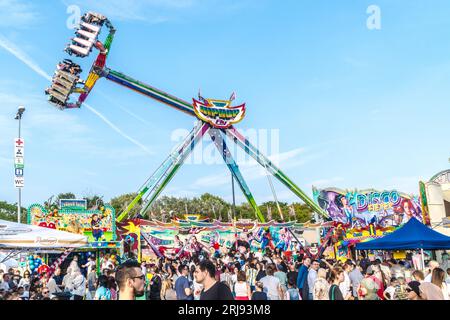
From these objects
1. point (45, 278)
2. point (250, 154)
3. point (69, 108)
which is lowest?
point (45, 278)

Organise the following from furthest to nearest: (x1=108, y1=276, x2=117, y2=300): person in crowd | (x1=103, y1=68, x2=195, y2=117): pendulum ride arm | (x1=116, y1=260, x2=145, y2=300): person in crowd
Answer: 1. (x1=103, y1=68, x2=195, y2=117): pendulum ride arm
2. (x1=108, y1=276, x2=117, y2=300): person in crowd
3. (x1=116, y1=260, x2=145, y2=300): person in crowd

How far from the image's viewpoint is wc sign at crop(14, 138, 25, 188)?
23.7 m

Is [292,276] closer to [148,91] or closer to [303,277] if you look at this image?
[303,277]

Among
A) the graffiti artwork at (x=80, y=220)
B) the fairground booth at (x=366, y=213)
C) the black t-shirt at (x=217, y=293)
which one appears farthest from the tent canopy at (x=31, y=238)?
the fairground booth at (x=366, y=213)

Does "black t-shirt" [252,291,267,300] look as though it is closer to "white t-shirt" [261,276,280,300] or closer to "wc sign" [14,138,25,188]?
"white t-shirt" [261,276,280,300]

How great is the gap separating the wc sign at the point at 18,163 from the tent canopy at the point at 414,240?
1708cm

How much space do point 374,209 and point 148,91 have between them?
18247 millimetres

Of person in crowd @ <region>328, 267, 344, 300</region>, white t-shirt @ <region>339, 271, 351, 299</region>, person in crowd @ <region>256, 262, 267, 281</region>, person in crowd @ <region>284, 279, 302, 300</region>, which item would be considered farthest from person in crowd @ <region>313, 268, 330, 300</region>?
person in crowd @ <region>256, 262, 267, 281</region>

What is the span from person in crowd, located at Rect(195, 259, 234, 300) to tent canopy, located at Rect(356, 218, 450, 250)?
9.54m

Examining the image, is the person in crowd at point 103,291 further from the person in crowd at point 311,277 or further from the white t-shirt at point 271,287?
the person in crowd at point 311,277
